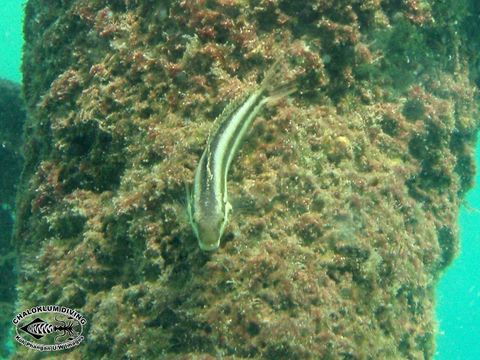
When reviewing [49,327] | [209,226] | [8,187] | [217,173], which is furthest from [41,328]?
[8,187]

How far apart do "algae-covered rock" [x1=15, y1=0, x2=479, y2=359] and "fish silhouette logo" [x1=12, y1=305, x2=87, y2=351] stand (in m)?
0.08

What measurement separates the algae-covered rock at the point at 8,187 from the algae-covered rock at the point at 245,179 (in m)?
3.22

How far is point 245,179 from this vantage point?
3584 millimetres

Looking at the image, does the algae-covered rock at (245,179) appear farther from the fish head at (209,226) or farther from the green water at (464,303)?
the green water at (464,303)

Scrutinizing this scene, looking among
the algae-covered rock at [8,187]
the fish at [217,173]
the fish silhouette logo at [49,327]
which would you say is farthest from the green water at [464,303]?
the fish silhouette logo at [49,327]

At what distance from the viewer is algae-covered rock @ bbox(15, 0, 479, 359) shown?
330cm

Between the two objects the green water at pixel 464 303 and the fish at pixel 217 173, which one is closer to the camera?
the fish at pixel 217 173

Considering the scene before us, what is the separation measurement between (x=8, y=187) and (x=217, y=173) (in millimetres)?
6317

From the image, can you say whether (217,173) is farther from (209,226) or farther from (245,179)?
(245,179)

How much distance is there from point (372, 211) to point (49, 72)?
378cm

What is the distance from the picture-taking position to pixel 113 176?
4125 mm

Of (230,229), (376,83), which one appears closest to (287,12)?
(376,83)

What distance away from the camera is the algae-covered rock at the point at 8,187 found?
758 centimetres

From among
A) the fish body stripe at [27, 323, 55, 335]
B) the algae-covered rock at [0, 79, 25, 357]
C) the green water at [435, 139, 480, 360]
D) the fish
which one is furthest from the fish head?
the green water at [435, 139, 480, 360]
